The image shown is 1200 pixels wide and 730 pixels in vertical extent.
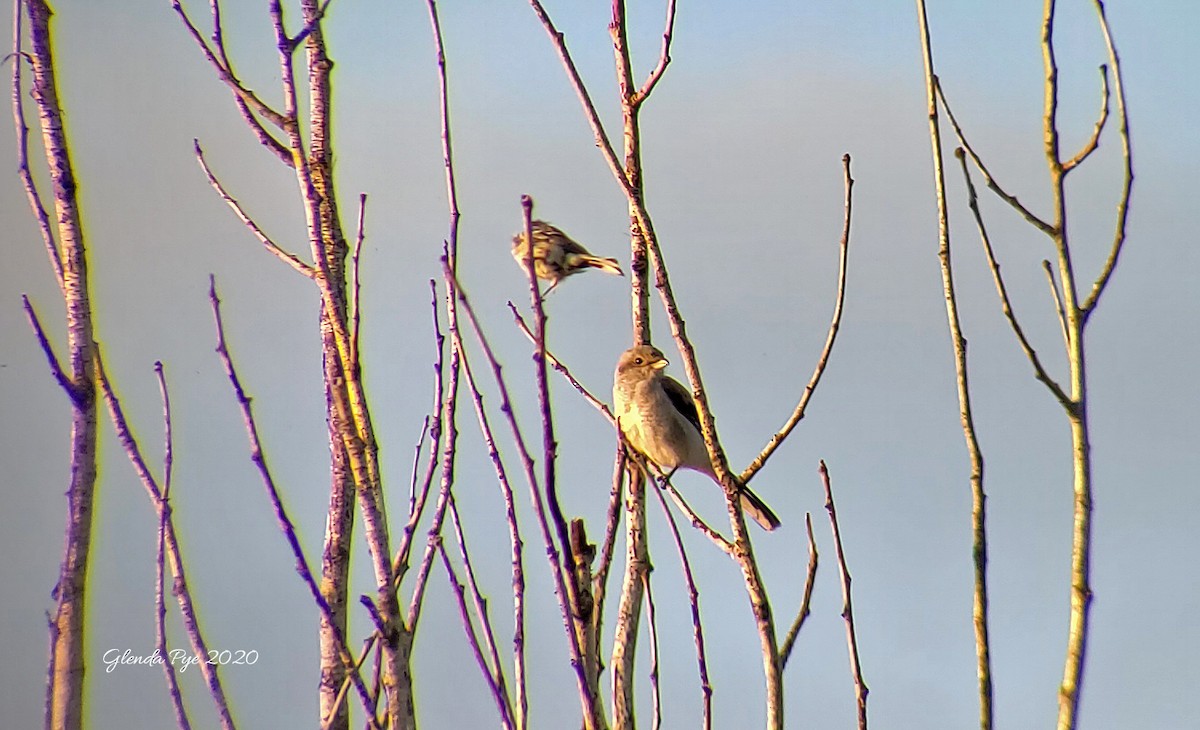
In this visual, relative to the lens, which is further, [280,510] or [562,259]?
[562,259]

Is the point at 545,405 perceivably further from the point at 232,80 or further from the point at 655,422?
the point at 655,422

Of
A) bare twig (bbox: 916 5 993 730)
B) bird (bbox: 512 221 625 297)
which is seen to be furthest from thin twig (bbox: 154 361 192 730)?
bird (bbox: 512 221 625 297)

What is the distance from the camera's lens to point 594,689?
1.99m

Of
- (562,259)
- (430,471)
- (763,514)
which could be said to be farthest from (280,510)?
(562,259)

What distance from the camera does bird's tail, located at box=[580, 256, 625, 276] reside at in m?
5.43

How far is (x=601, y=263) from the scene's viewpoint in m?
5.45

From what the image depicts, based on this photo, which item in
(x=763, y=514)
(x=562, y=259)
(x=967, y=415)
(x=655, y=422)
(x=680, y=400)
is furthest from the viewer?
(x=562, y=259)

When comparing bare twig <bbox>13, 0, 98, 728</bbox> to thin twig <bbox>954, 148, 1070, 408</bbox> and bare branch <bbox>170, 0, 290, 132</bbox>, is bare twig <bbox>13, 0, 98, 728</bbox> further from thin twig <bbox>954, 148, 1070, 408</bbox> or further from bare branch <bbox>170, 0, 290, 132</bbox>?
thin twig <bbox>954, 148, 1070, 408</bbox>

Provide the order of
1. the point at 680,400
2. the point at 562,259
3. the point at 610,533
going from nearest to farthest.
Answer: the point at 610,533 < the point at 680,400 < the point at 562,259

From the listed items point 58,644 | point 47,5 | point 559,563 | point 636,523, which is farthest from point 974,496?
point 47,5

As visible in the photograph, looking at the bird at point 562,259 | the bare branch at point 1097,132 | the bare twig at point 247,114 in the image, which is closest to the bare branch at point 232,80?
the bare twig at point 247,114

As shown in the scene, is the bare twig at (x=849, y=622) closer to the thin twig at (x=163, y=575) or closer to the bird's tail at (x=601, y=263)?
the thin twig at (x=163, y=575)

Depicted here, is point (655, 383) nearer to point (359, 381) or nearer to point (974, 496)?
point (359, 381)

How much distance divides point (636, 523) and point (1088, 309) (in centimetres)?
119
